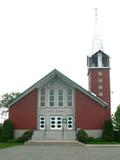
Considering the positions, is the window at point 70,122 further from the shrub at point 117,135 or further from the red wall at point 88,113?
the shrub at point 117,135

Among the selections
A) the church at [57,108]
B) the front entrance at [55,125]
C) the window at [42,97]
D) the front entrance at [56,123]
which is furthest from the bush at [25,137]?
the window at [42,97]

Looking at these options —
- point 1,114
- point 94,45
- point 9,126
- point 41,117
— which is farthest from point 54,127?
point 1,114

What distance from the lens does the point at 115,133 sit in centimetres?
4297

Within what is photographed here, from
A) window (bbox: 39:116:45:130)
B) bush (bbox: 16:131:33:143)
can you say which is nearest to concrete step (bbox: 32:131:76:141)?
bush (bbox: 16:131:33:143)

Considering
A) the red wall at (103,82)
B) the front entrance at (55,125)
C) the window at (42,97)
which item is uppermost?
the red wall at (103,82)

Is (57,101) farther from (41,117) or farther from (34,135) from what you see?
(34,135)

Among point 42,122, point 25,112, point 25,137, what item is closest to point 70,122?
point 42,122

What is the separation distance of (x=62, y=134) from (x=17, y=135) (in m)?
5.18

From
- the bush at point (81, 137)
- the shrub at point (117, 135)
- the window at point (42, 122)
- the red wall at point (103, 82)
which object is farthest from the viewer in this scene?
the red wall at point (103, 82)

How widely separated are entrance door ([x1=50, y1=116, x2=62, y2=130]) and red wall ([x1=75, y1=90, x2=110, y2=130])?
2.05 metres

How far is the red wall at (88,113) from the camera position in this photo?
44.0 metres

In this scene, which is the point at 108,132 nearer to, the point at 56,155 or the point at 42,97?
the point at 42,97

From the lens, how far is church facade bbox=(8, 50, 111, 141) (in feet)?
144

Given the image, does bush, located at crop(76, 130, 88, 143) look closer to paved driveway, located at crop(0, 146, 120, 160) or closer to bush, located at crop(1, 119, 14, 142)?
bush, located at crop(1, 119, 14, 142)
